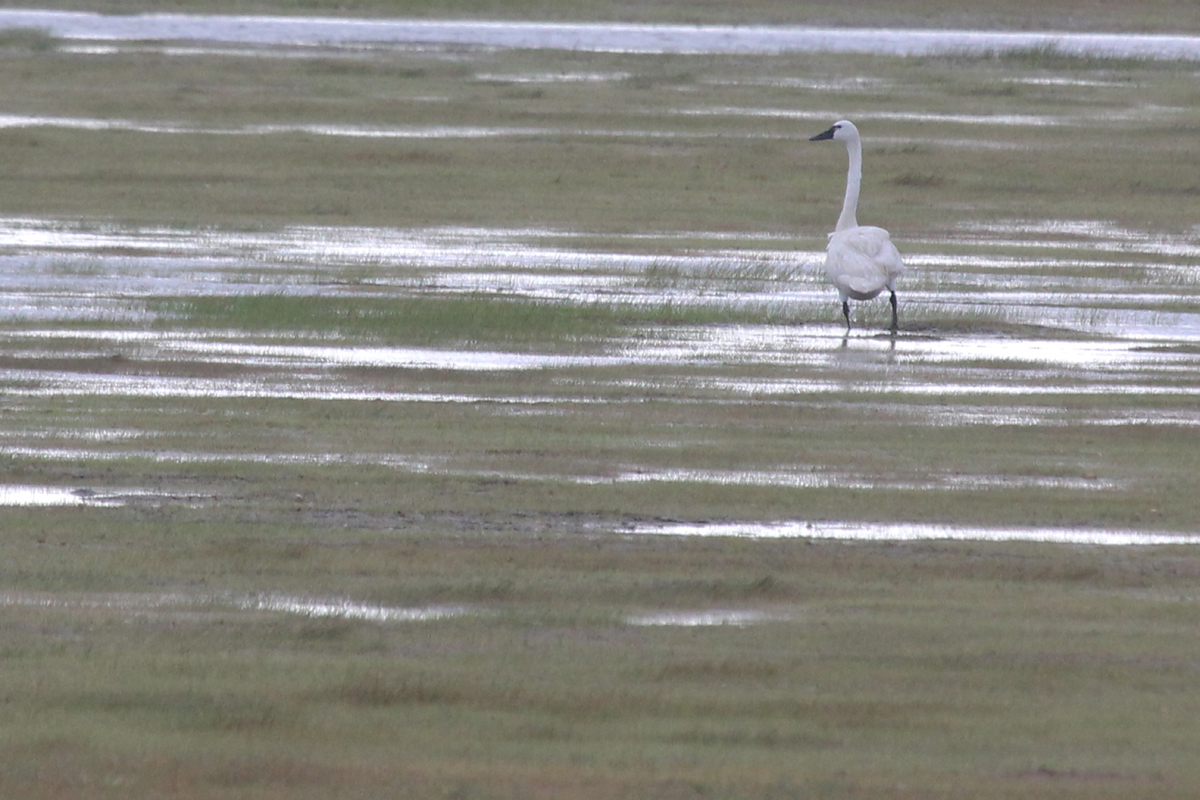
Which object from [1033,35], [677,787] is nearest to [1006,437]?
[677,787]

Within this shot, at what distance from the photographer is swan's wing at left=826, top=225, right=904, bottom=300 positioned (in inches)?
625

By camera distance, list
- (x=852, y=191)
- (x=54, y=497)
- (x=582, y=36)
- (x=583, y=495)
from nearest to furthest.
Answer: (x=54, y=497) < (x=583, y=495) < (x=852, y=191) < (x=582, y=36)

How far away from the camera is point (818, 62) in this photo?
41.8 meters

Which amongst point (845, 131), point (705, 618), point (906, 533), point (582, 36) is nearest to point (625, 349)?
point (906, 533)

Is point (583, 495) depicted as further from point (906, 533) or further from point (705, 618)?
point (705, 618)

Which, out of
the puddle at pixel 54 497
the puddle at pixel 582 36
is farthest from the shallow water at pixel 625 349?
the puddle at pixel 582 36

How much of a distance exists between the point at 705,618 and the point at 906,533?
166 centimetres

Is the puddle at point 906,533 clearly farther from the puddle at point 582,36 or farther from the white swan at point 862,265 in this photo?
the puddle at point 582,36

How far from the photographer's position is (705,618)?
753 cm

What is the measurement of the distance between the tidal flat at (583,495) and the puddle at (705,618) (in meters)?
0.02

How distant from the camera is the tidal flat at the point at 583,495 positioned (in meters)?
6.23

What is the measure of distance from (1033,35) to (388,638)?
43.6 m

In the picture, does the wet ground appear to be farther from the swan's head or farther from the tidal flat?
the swan's head

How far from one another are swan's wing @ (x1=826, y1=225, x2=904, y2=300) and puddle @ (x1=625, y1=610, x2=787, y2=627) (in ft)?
27.7
